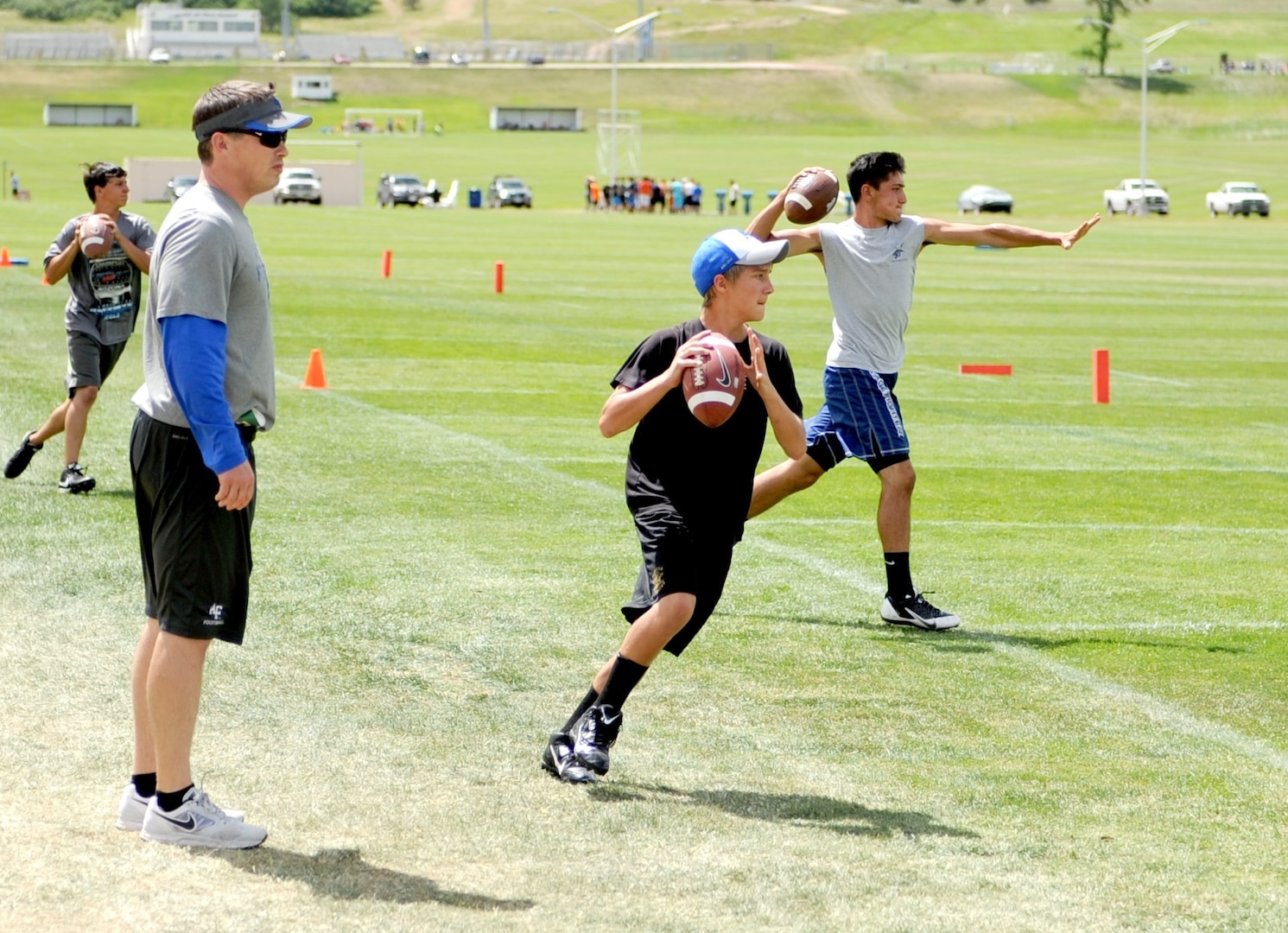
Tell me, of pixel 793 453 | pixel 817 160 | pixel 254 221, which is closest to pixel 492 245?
pixel 254 221

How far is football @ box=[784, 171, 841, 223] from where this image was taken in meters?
8.64

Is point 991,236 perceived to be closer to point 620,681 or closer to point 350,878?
point 620,681

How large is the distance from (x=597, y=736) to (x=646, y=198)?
64608 millimetres

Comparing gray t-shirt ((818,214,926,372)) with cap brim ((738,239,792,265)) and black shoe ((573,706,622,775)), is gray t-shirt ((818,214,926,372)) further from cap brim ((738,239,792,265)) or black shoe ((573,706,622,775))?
black shoe ((573,706,622,775))

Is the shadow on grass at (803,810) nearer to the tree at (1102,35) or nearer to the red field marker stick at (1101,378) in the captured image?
the red field marker stick at (1101,378)

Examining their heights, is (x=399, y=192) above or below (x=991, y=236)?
below

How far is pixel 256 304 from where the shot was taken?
5.28 m

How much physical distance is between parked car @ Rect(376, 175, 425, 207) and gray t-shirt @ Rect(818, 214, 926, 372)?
6229 centimetres

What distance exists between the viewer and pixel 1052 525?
11508 millimetres

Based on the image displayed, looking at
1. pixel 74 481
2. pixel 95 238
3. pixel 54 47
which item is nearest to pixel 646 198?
pixel 74 481

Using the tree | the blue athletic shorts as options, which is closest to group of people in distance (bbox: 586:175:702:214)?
the blue athletic shorts

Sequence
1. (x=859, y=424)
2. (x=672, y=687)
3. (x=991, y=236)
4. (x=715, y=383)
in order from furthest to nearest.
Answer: (x=991, y=236), (x=859, y=424), (x=672, y=687), (x=715, y=383)

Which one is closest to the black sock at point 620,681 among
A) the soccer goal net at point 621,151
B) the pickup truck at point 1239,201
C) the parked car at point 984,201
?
the parked car at point 984,201

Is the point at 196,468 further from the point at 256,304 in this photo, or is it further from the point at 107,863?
the point at 107,863
